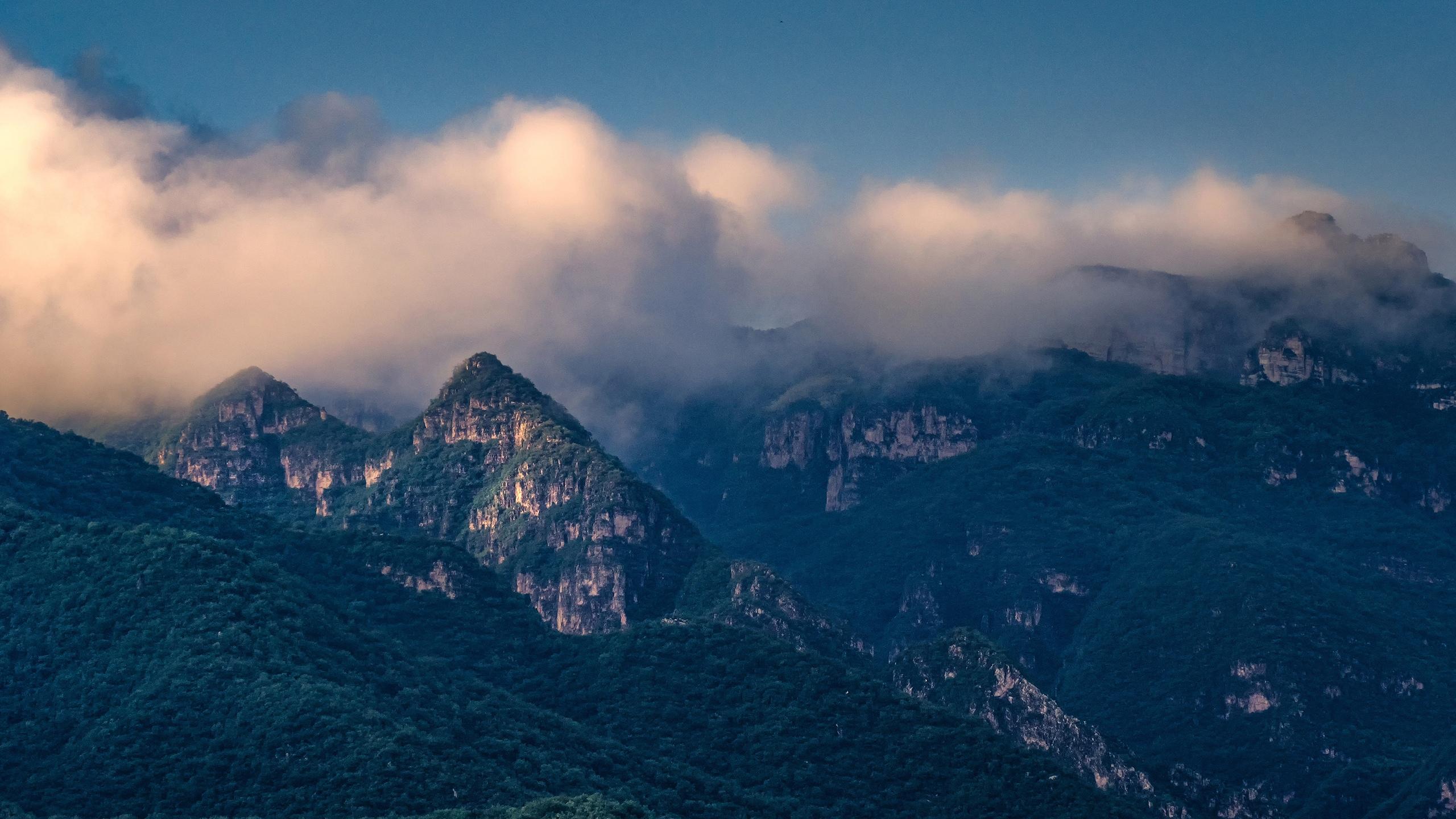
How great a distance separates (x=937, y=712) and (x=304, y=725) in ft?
194

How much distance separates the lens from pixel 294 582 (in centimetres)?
17838

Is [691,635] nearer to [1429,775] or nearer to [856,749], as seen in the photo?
[856,749]

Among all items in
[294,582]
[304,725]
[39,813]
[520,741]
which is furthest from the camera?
[294,582]

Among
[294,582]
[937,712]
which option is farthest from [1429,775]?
[294,582]

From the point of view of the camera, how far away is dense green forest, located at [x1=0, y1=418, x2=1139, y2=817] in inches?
5536

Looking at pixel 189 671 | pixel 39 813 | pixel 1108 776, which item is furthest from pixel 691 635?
pixel 39 813

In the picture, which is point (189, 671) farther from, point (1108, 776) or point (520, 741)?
point (1108, 776)

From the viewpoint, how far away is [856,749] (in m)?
179

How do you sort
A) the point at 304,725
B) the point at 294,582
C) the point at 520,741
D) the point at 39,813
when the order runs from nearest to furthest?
1. the point at 39,813
2. the point at 304,725
3. the point at 520,741
4. the point at 294,582

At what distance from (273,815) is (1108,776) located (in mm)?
84190

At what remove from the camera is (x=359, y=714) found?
14938 cm

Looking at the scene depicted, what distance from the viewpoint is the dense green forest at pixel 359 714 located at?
5536 inches

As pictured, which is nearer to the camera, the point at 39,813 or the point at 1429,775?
the point at 39,813

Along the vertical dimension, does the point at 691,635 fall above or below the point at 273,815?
above
